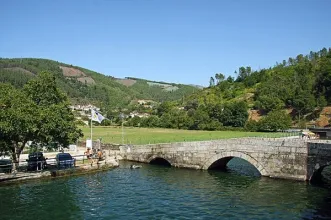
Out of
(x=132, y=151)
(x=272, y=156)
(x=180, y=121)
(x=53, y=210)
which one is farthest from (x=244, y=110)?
(x=53, y=210)

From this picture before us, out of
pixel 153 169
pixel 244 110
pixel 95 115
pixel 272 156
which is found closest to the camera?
pixel 272 156

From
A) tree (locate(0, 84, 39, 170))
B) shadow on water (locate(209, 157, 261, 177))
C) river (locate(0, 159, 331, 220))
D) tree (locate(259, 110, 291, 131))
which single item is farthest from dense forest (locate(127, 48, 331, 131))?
tree (locate(0, 84, 39, 170))

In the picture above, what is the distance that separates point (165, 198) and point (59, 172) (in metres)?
14.1

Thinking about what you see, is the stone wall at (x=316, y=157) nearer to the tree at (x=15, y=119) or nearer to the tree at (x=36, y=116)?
the tree at (x=36, y=116)

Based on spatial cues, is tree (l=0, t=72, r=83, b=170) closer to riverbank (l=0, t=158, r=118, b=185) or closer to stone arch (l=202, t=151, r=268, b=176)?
riverbank (l=0, t=158, r=118, b=185)

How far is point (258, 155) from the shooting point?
38.9 metres

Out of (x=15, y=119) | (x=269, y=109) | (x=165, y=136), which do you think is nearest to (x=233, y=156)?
(x=15, y=119)

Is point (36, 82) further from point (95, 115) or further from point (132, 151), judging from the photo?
point (132, 151)

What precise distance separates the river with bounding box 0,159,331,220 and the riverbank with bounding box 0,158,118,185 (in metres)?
0.83

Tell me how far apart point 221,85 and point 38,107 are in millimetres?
154921

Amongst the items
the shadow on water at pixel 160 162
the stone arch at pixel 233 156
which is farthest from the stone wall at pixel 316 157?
the shadow on water at pixel 160 162

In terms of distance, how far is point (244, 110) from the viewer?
115m

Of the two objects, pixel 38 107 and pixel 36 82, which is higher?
pixel 36 82

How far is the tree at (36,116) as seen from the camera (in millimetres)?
35031
